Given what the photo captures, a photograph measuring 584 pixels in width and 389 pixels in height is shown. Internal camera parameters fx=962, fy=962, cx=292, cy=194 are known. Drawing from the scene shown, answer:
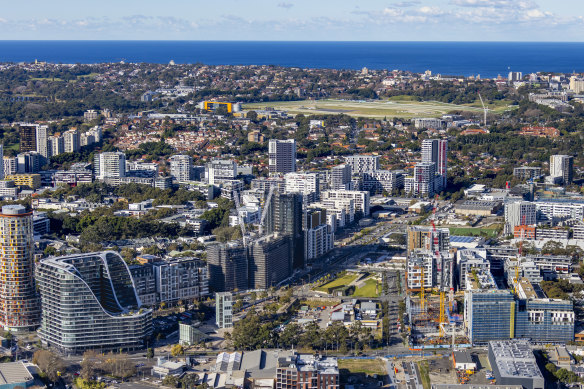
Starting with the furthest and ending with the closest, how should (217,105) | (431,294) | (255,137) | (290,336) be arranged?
(217,105) → (255,137) → (431,294) → (290,336)

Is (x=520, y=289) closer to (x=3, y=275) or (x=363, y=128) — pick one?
(x=3, y=275)

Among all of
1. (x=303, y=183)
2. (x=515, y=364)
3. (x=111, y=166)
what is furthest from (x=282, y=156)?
(x=515, y=364)

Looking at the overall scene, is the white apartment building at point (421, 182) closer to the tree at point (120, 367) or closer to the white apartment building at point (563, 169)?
the white apartment building at point (563, 169)

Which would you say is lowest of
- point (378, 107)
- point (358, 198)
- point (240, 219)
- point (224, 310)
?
point (224, 310)

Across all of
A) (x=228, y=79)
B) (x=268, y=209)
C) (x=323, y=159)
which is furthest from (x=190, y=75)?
(x=268, y=209)

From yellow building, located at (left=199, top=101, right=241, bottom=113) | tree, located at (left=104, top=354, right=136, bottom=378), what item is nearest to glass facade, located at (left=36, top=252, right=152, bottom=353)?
tree, located at (left=104, top=354, right=136, bottom=378)

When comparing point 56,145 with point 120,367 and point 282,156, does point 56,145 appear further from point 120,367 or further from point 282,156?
point 120,367
